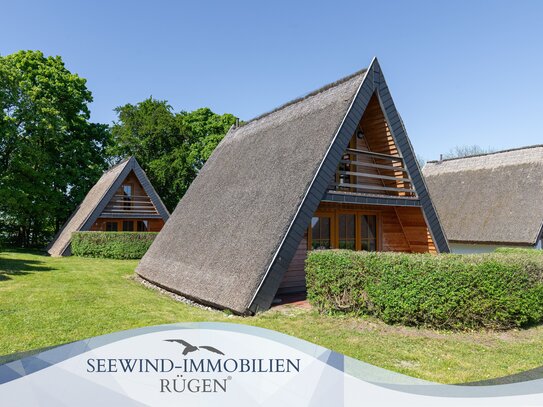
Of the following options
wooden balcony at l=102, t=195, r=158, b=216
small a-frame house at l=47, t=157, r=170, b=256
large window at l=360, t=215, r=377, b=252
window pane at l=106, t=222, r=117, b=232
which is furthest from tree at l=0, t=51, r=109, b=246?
large window at l=360, t=215, r=377, b=252

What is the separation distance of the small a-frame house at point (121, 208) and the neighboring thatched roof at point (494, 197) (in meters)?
19.3

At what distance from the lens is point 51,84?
32.2 m

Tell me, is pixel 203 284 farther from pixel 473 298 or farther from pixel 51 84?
pixel 51 84

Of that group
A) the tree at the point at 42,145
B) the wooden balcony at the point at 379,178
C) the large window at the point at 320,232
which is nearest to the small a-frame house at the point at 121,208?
the tree at the point at 42,145

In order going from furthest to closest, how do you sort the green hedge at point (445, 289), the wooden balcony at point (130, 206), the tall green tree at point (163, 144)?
the tall green tree at point (163, 144) → the wooden balcony at point (130, 206) → the green hedge at point (445, 289)

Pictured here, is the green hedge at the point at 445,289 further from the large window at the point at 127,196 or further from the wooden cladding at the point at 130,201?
the large window at the point at 127,196

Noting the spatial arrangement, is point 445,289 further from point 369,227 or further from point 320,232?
point 369,227

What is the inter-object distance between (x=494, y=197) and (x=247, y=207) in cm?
1878

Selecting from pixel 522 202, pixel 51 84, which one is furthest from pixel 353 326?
pixel 51 84

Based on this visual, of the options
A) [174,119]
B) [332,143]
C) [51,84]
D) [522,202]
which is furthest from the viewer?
[174,119]

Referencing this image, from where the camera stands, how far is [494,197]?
2333 cm

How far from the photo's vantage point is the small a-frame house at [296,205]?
9.28 meters

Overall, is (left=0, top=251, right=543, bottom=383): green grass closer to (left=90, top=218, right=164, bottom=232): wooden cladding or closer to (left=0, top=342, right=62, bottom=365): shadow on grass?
(left=0, top=342, right=62, bottom=365): shadow on grass

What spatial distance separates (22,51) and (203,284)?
108ft
